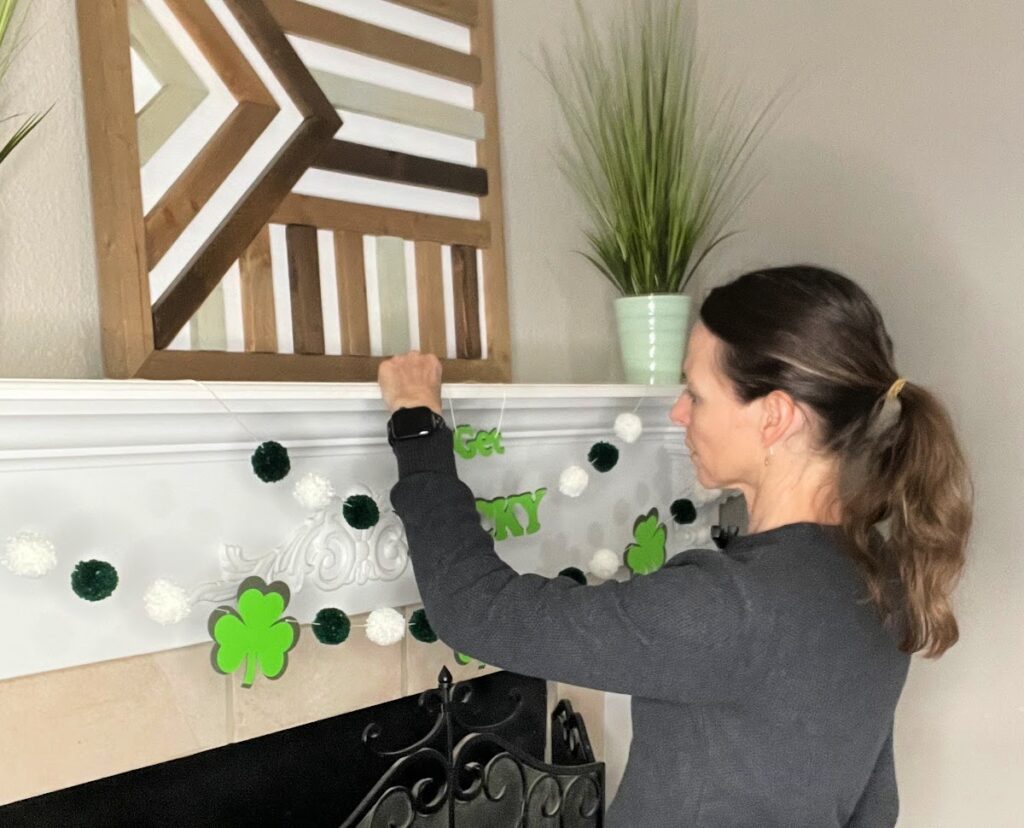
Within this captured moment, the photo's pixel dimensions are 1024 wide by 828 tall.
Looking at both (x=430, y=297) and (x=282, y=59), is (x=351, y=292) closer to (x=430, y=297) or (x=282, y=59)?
(x=430, y=297)

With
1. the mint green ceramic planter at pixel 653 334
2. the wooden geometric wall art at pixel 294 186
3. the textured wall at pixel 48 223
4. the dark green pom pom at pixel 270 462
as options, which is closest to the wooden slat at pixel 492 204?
the wooden geometric wall art at pixel 294 186

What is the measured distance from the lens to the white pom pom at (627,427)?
4.58 feet

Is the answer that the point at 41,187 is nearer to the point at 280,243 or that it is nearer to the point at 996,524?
the point at 280,243

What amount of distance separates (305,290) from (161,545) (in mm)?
363

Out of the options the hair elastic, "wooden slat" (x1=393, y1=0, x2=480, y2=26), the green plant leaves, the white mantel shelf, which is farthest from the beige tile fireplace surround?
"wooden slat" (x1=393, y1=0, x2=480, y2=26)

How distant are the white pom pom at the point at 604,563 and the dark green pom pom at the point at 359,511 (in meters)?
0.44

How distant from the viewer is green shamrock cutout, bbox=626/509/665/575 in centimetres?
149

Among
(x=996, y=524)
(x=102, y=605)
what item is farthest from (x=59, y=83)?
(x=996, y=524)

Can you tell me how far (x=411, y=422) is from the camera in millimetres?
1063

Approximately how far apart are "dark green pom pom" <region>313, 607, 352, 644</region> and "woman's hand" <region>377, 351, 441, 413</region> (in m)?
0.25

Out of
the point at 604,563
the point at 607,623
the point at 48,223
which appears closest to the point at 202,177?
the point at 48,223

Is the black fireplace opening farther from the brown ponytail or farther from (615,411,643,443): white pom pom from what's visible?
the brown ponytail

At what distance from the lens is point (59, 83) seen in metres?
1.03

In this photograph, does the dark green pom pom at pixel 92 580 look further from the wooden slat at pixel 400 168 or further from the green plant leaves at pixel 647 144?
the green plant leaves at pixel 647 144
